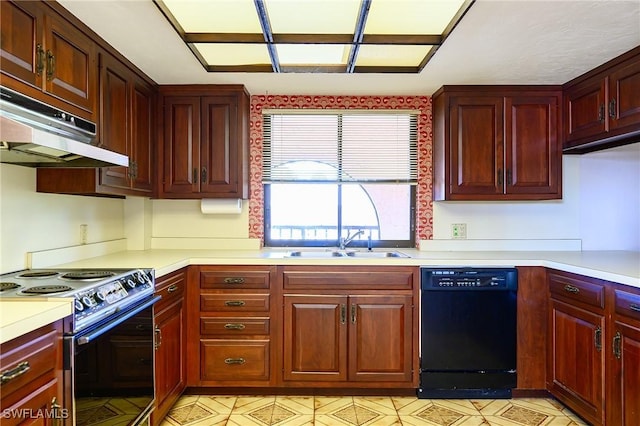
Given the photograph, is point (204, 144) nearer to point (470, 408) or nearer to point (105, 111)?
point (105, 111)

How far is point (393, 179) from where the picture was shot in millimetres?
3145

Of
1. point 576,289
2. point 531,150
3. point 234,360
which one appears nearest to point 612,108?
point 531,150

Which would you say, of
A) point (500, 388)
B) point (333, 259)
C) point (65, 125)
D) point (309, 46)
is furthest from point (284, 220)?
point (500, 388)

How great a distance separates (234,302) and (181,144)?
1237 mm

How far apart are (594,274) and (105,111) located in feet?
9.23

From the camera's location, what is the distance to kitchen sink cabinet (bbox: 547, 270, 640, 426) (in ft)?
6.04

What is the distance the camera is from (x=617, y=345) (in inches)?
75.4

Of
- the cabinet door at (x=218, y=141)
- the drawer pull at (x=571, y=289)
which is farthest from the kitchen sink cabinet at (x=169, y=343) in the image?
the drawer pull at (x=571, y=289)

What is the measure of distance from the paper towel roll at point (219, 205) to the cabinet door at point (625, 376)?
249 cm

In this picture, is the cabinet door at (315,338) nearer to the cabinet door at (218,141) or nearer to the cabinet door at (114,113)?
the cabinet door at (218,141)

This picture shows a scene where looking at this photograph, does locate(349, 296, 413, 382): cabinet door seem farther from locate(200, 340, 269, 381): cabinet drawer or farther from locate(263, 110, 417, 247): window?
locate(263, 110, 417, 247): window

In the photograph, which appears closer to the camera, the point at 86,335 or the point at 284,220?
the point at 86,335

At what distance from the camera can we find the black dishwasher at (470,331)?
2488 millimetres

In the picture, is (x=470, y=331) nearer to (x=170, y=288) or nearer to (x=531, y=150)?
(x=531, y=150)
